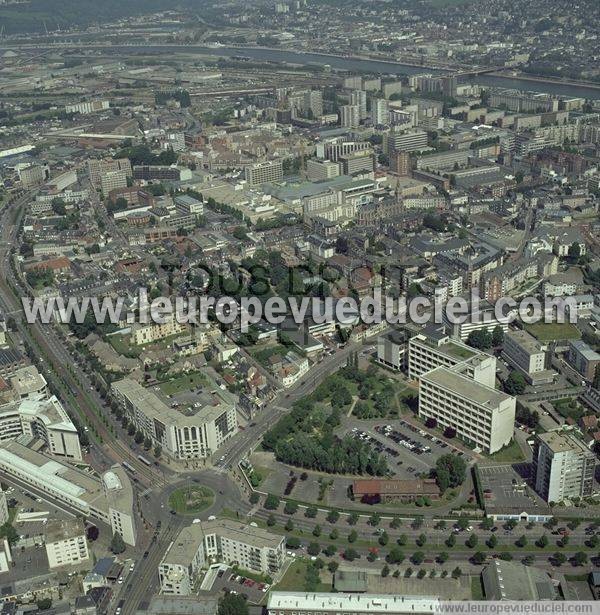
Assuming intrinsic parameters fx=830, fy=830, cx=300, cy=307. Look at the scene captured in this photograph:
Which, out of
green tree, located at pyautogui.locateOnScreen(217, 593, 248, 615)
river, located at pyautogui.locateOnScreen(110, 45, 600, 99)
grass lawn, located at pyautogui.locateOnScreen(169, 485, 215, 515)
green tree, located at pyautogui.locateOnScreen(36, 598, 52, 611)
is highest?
green tree, located at pyautogui.locateOnScreen(217, 593, 248, 615)

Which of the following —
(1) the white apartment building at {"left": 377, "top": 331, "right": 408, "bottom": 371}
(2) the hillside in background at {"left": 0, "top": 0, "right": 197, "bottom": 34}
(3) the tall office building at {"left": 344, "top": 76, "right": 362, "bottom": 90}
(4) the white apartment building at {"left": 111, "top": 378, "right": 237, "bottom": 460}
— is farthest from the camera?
(2) the hillside in background at {"left": 0, "top": 0, "right": 197, "bottom": 34}

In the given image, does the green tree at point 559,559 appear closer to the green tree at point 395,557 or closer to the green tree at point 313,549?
the green tree at point 395,557

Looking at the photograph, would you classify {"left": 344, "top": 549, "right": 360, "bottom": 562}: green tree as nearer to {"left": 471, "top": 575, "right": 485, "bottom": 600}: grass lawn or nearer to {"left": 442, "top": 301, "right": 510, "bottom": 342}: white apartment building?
{"left": 471, "top": 575, "right": 485, "bottom": 600}: grass lawn

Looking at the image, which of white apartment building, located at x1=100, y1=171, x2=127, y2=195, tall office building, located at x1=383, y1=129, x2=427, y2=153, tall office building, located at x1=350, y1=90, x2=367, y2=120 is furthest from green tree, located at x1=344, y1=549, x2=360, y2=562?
tall office building, located at x1=350, y1=90, x2=367, y2=120

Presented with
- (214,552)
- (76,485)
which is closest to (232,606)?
(214,552)

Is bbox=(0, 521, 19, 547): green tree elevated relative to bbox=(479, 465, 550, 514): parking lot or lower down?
elevated

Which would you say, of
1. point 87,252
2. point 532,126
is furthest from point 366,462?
point 532,126

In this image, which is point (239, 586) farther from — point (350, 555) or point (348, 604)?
point (348, 604)
